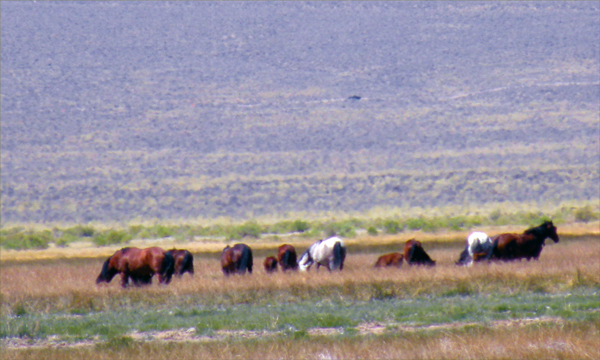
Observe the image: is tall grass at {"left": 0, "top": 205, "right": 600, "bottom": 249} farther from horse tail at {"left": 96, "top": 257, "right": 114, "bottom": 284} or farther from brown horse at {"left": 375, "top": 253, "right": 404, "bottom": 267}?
horse tail at {"left": 96, "top": 257, "right": 114, "bottom": 284}

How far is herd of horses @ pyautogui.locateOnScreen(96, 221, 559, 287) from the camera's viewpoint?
19.0 m

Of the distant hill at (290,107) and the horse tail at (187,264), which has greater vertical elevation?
the distant hill at (290,107)

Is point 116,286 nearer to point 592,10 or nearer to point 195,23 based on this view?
point 195,23

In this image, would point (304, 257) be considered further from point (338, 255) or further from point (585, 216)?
point (585, 216)

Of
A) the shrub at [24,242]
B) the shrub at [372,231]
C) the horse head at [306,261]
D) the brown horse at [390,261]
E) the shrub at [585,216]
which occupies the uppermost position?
the shrub at [24,242]

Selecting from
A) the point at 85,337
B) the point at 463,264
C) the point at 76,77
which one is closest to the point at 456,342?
the point at 85,337

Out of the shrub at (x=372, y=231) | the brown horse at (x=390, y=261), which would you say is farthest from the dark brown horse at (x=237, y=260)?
the shrub at (x=372, y=231)

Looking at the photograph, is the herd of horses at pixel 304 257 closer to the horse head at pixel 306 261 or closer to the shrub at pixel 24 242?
the horse head at pixel 306 261

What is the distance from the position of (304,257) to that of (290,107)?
1880 inches

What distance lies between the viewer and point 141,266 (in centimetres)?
1903

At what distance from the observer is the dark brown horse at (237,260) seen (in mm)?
20141

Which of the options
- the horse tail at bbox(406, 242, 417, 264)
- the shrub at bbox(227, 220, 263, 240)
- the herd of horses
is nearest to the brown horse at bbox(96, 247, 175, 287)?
the herd of horses

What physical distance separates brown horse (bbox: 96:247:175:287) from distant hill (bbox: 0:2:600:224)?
33.8 meters

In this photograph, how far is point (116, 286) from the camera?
18562mm
